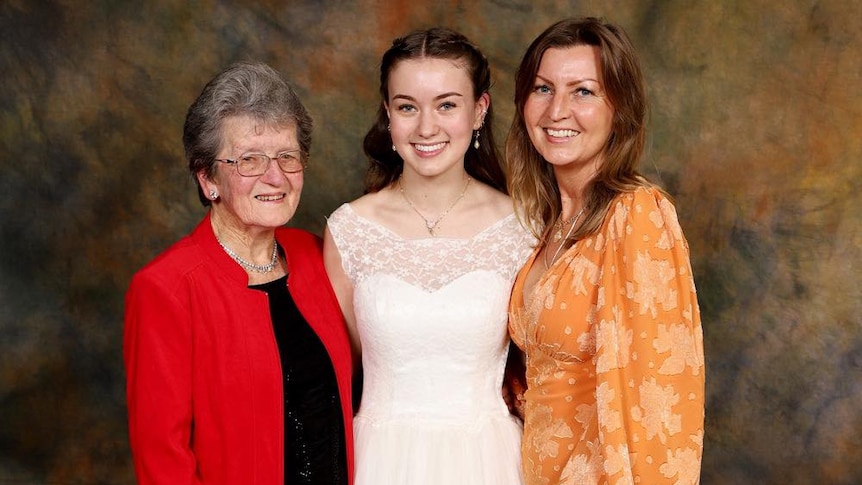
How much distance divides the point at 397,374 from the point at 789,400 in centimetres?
226

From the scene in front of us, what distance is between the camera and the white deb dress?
3.01 m

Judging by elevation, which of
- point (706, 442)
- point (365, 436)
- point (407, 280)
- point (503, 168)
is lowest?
point (706, 442)

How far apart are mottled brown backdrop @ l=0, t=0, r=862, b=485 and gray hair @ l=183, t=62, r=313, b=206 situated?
5.87 ft

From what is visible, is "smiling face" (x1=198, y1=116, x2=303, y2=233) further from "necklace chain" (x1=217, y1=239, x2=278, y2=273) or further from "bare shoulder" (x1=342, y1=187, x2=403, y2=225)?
"bare shoulder" (x1=342, y1=187, x2=403, y2=225)

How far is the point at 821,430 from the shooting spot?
14.6ft

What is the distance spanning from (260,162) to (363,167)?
6.09 ft

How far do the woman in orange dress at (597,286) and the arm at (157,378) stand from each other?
1029 mm

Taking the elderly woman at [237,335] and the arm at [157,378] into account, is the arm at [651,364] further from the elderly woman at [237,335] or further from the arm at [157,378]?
the arm at [157,378]

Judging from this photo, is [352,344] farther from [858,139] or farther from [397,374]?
[858,139]

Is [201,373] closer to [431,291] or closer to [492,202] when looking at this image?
[431,291]

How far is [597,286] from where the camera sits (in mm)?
2701

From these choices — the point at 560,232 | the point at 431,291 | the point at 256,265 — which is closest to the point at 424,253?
the point at 431,291

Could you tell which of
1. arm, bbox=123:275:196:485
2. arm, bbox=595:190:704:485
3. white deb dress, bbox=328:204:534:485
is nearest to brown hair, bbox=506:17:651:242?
arm, bbox=595:190:704:485

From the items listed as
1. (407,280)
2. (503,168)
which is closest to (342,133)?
(503,168)
